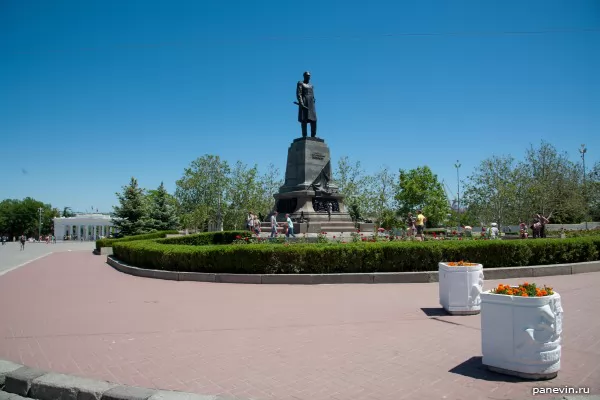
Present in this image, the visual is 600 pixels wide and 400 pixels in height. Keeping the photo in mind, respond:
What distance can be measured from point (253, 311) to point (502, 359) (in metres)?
4.38

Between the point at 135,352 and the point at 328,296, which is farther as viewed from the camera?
the point at 328,296

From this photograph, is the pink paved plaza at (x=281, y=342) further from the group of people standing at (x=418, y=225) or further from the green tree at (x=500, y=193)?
the green tree at (x=500, y=193)

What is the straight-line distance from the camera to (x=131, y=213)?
31688 millimetres

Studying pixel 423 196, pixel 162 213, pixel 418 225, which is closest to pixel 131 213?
pixel 162 213

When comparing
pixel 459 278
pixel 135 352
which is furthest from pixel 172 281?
pixel 459 278

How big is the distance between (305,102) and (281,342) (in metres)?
20.6

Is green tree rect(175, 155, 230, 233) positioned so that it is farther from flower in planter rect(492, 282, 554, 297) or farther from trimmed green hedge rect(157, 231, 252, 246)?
flower in planter rect(492, 282, 554, 297)

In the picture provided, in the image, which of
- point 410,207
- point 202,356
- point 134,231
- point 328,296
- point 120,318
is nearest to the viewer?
point 202,356

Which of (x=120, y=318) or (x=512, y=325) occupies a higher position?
(x=512, y=325)

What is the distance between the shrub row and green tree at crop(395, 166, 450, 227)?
4775 centimetres

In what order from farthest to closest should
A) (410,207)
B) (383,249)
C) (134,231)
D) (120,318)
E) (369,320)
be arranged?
(410,207), (134,231), (383,249), (120,318), (369,320)

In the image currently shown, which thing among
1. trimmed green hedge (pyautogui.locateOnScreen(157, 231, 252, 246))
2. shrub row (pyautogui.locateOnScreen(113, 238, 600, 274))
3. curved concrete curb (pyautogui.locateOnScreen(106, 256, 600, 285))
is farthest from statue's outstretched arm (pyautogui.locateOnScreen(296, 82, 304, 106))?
curved concrete curb (pyautogui.locateOnScreen(106, 256, 600, 285))

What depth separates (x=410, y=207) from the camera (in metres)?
61.1

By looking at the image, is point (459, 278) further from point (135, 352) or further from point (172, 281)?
point (172, 281)
